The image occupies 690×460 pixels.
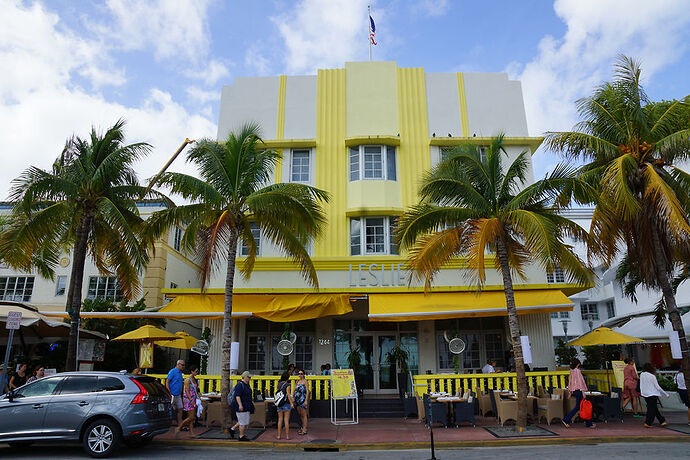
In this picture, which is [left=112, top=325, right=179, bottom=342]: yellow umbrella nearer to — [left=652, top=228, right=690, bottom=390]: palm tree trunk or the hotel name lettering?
the hotel name lettering

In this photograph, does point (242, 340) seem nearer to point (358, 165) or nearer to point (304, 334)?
point (304, 334)

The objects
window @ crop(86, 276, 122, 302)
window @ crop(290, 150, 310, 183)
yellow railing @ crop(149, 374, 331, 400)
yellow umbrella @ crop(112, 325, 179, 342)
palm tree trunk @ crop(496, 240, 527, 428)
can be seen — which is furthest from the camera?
window @ crop(86, 276, 122, 302)

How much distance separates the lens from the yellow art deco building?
16.5 meters

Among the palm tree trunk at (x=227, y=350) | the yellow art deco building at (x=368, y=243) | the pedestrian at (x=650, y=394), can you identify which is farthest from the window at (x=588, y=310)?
the palm tree trunk at (x=227, y=350)

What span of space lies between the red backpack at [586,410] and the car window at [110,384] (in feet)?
34.1

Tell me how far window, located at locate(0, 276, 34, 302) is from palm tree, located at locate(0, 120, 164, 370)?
8.88 metres

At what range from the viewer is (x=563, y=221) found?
12992 millimetres

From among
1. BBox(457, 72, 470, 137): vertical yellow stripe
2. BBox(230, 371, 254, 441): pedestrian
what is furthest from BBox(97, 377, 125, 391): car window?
BBox(457, 72, 470, 137): vertical yellow stripe

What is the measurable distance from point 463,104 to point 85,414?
17.1 m

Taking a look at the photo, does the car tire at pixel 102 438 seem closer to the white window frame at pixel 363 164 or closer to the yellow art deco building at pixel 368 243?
the yellow art deco building at pixel 368 243

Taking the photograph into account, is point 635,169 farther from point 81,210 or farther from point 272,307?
point 81,210

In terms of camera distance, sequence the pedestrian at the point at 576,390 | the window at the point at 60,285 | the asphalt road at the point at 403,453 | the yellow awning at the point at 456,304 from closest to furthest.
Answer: the asphalt road at the point at 403,453 < the pedestrian at the point at 576,390 < the yellow awning at the point at 456,304 < the window at the point at 60,285

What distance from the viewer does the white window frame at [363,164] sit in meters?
19.3

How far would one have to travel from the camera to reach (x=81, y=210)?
14.1 metres
